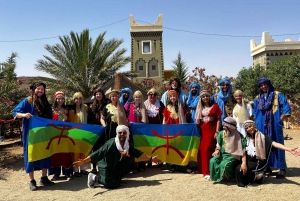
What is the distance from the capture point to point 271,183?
14.8 ft

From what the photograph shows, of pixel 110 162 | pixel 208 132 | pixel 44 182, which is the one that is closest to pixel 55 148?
pixel 44 182

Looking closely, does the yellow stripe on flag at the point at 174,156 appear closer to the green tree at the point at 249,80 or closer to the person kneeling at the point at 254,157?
the person kneeling at the point at 254,157

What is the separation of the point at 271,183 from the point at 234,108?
4.91ft

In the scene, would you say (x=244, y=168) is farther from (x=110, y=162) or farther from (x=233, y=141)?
(x=110, y=162)

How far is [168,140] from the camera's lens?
214 inches

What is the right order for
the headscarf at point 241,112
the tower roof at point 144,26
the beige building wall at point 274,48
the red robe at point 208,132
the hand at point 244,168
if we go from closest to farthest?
the hand at point 244,168 < the red robe at point 208,132 < the headscarf at point 241,112 < the beige building wall at point 274,48 < the tower roof at point 144,26

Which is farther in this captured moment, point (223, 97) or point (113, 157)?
point (223, 97)

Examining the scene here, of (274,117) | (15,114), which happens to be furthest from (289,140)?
(15,114)

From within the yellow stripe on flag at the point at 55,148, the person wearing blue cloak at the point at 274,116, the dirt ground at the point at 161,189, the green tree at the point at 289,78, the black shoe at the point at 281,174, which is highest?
the green tree at the point at 289,78

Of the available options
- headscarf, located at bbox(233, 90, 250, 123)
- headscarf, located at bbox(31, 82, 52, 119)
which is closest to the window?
headscarf, located at bbox(233, 90, 250, 123)

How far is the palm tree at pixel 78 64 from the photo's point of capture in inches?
528

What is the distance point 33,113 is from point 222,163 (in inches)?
132

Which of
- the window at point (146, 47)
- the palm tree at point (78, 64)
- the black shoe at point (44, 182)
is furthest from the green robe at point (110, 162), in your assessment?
the window at point (146, 47)

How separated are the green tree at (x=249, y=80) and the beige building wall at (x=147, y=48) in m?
9.87
